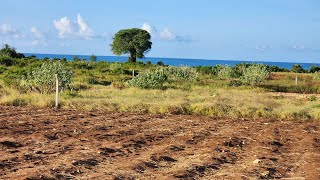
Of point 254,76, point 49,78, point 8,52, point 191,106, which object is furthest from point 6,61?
point 191,106

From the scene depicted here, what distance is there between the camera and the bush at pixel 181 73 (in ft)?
121

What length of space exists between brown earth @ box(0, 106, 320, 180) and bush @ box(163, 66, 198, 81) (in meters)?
20.9

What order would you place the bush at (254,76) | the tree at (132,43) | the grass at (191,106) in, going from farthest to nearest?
1. the tree at (132,43)
2. the bush at (254,76)
3. the grass at (191,106)

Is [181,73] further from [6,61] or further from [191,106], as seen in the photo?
[6,61]

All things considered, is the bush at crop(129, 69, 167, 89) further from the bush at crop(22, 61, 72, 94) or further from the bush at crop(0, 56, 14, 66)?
the bush at crop(0, 56, 14, 66)

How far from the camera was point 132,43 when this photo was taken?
71.3 meters

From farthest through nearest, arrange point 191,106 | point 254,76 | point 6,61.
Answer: point 6,61 < point 254,76 < point 191,106

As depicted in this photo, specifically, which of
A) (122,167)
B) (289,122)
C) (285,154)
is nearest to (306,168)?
(285,154)

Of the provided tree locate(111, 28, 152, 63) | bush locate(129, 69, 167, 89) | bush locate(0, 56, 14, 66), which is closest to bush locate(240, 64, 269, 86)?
bush locate(129, 69, 167, 89)

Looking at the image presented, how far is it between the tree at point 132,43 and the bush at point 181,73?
33460 mm

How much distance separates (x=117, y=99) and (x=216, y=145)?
31.9 feet

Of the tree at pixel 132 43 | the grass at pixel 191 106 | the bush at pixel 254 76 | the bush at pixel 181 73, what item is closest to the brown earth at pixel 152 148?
the grass at pixel 191 106

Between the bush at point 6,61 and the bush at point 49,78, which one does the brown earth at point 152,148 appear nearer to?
the bush at point 49,78

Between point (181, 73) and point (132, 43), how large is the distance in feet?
115
